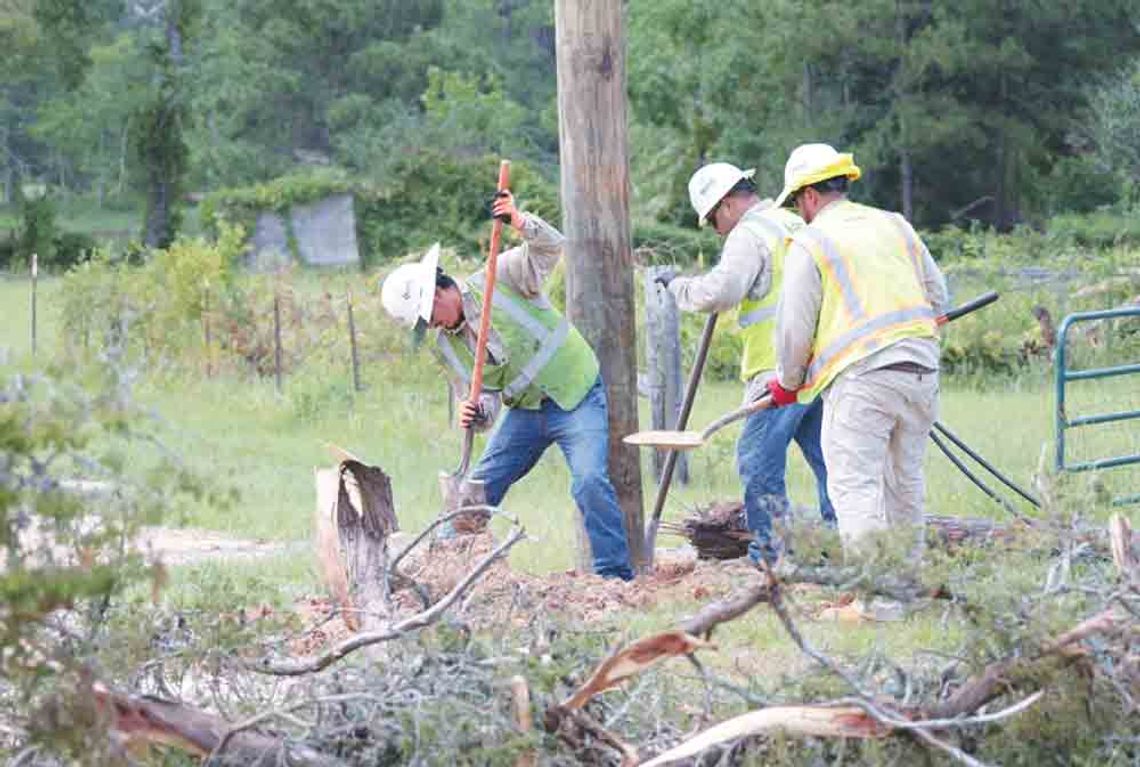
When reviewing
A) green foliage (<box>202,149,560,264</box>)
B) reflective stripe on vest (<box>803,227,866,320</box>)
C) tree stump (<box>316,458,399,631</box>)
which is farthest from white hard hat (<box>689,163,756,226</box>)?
green foliage (<box>202,149,560,264</box>)

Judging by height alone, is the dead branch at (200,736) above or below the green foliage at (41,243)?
below

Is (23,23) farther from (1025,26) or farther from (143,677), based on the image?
(143,677)

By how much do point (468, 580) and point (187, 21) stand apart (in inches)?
2217

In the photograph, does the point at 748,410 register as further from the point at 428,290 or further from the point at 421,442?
the point at 421,442

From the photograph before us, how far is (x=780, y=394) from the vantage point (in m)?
8.73

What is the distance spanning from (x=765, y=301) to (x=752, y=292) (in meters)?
0.08

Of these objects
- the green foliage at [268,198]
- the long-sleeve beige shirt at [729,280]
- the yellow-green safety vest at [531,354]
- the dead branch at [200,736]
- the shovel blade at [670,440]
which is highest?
the green foliage at [268,198]

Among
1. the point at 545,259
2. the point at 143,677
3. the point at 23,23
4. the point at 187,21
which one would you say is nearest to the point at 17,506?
the point at 143,677

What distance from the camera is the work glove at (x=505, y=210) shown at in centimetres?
870

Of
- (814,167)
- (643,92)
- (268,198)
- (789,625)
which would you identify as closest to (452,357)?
(814,167)

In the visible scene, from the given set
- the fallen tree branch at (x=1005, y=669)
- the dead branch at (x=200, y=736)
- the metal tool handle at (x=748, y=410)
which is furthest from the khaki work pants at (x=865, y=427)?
the dead branch at (x=200, y=736)

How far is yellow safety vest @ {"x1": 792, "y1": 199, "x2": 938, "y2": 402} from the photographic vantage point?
8.19 meters

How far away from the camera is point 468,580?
5906mm

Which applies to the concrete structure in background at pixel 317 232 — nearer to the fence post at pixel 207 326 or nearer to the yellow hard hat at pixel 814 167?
the fence post at pixel 207 326
